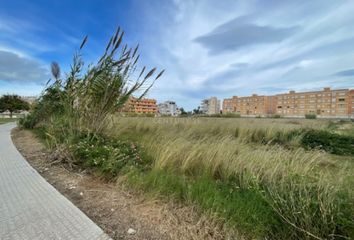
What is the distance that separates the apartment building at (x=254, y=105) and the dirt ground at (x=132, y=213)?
331ft

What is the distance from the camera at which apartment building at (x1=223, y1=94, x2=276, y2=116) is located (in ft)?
333

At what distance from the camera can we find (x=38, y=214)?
2754 mm

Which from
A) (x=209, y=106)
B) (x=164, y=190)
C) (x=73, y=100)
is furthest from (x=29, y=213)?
(x=209, y=106)

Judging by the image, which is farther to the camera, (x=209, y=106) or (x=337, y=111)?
(x=209, y=106)

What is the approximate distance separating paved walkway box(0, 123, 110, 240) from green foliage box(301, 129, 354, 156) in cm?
874

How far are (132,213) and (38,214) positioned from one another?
1.19 metres

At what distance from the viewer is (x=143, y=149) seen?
5.38 metres

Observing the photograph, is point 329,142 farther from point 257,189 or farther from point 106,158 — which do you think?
point 106,158

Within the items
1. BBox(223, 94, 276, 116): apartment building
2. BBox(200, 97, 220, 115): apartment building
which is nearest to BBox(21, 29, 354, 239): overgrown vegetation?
BBox(223, 94, 276, 116): apartment building

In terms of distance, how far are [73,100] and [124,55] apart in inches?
81.1

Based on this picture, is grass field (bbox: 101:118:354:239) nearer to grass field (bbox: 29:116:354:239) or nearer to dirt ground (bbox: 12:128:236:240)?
grass field (bbox: 29:116:354:239)

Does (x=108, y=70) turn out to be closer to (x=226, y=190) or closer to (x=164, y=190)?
(x=164, y=190)

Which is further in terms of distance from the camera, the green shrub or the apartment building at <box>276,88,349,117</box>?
the apartment building at <box>276,88,349,117</box>

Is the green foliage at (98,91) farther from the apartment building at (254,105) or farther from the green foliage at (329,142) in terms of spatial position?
the apartment building at (254,105)
